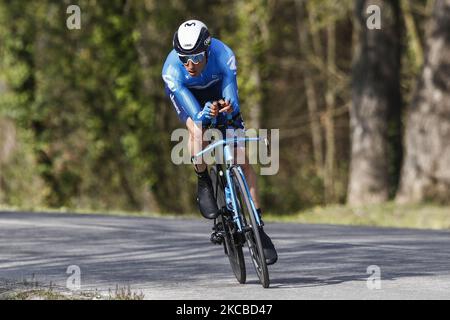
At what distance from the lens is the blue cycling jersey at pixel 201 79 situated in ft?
29.6

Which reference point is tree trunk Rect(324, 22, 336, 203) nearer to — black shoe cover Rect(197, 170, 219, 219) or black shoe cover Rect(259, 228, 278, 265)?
black shoe cover Rect(197, 170, 219, 219)

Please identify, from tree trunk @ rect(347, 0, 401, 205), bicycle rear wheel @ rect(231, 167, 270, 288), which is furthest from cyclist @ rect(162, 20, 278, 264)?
tree trunk @ rect(347, 0, 401, 205)

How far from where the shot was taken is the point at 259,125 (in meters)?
28.6

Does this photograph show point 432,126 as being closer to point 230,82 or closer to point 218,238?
point 218,238

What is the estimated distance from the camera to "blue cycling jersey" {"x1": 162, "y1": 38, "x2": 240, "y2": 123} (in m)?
9.02

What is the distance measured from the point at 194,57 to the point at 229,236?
1.45 meters

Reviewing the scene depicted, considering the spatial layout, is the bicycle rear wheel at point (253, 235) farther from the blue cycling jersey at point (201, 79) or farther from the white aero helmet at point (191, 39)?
the white aero helmet at point (191, 39)

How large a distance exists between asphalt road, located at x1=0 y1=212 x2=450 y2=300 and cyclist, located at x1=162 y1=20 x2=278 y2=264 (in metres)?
0.61

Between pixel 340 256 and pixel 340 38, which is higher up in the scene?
pixel 340 38

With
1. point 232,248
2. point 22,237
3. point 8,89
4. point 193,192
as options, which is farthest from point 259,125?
point 232,248

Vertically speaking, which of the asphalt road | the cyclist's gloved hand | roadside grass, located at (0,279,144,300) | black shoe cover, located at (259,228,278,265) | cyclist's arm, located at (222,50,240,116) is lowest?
the asphalt road
